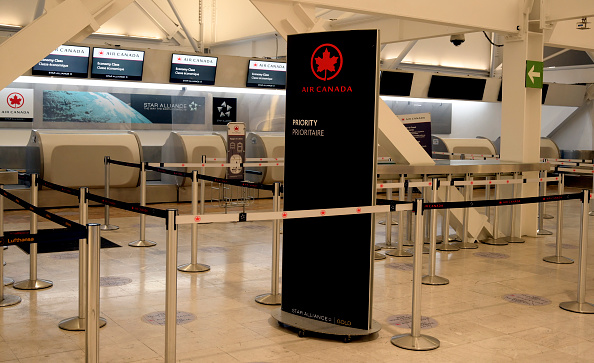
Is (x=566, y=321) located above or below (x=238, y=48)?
below

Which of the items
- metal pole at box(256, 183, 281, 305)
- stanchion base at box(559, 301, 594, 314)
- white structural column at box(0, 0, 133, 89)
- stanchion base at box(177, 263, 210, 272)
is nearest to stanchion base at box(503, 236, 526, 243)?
stanchion base at box(559, 301, 594, 314)

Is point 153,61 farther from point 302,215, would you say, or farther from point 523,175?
point 302,215

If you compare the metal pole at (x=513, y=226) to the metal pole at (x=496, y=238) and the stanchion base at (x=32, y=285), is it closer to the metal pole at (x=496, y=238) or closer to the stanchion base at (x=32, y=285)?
the metal pole at (x=496, y=238)

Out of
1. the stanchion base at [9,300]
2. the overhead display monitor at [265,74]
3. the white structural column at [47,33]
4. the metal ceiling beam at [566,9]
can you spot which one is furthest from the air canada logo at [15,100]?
the metal ceiling beam at [566,9]

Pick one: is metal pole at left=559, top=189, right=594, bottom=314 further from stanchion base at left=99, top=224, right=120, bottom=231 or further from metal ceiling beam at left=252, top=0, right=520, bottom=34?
stanchion base at left=99, top=224, right=120, bottom=231

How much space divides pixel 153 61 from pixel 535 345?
9.51m

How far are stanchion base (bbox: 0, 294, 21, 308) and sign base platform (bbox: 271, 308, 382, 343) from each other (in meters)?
2.27

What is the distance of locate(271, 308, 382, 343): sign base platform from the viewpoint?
194 inches

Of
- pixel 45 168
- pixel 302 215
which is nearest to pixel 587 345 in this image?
pixel 302 215

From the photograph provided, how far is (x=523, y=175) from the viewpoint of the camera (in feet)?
32.4

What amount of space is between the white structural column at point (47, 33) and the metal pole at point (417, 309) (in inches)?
149

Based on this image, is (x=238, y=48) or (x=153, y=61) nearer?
(x=153, y=61)

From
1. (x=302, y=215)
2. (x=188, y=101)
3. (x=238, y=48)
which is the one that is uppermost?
(x=238, y=48)

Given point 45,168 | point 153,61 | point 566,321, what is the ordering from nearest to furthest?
point 566,321 < point 45,168 < point 153,61
